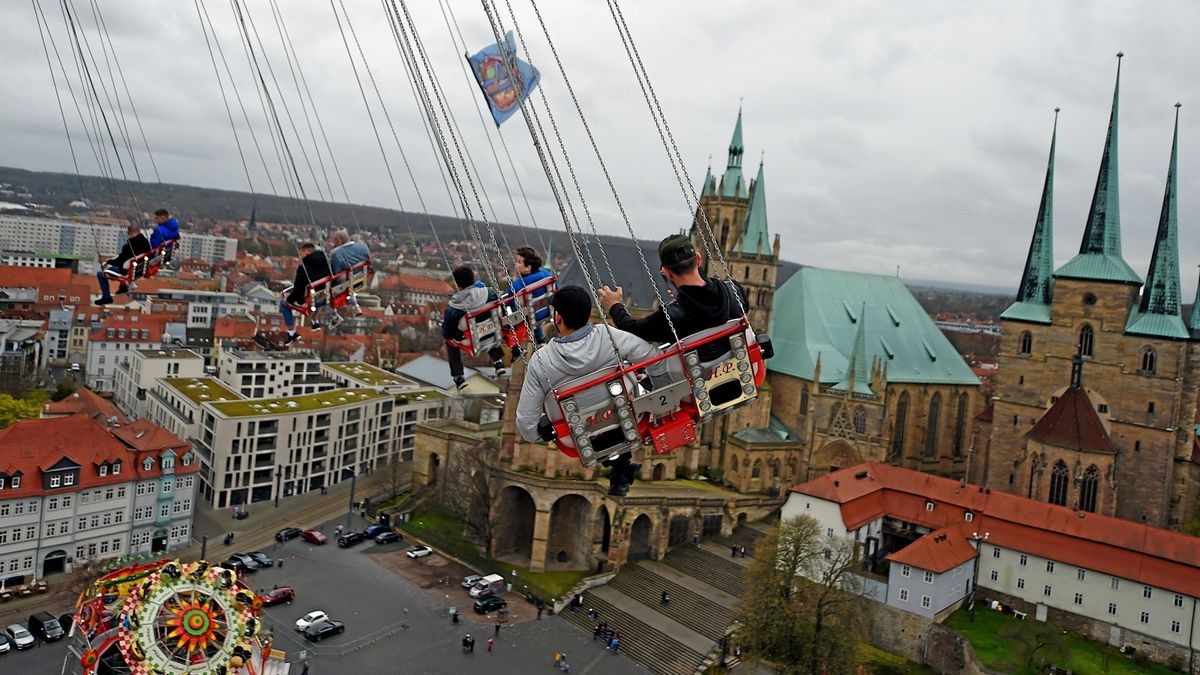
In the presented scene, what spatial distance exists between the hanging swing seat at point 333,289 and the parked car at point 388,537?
100ft

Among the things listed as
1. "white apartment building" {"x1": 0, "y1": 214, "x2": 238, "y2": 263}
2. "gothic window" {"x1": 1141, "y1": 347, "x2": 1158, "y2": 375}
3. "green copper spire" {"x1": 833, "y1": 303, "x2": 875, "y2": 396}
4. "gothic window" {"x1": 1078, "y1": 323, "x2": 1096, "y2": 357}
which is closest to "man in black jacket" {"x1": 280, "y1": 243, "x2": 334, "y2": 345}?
"green copper spire" {"x1": 833, "y1": 303, "x2": 875, "y2": 396}

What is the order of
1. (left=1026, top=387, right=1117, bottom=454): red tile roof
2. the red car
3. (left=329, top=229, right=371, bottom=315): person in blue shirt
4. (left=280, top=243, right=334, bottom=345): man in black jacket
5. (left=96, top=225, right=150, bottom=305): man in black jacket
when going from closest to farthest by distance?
(left=280, top=243, right=334, bottom=345): man in black jacket → (left=329, top=229, right=371, bottom=315): person in blue shirt → (left=96, top=225, right=150, bottom=305): man in black jacket → the red car → (left=1026, top=387, right=1117, bottom=454): red tile roof

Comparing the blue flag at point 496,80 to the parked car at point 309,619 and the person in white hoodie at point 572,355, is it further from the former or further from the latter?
the parked car at point 309,619

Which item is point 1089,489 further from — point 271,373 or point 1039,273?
point 271,373

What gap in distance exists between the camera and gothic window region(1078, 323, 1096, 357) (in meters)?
46.4

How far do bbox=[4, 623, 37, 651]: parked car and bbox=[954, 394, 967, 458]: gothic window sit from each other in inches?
2056

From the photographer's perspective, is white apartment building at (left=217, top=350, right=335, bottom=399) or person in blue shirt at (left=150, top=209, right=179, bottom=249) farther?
white apartment building at (left=217, top=350, right=335, bottom=399)

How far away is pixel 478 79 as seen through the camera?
923 inches

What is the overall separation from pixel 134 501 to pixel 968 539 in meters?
38.1

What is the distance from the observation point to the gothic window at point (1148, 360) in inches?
1746

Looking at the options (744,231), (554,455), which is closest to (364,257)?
(554,455)

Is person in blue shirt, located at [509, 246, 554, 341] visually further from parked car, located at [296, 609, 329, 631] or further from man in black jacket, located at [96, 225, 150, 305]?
parked car, located at [296, 609, 329, 631]

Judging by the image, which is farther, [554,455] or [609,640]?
[554,455]

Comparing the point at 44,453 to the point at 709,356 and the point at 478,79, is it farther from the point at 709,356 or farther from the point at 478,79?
the point at 709,356
